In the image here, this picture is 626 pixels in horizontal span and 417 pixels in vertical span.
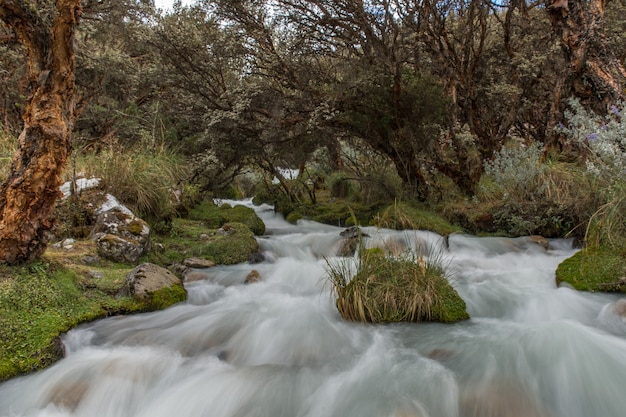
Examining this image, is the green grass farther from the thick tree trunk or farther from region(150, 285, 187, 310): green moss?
the thick tree trunk

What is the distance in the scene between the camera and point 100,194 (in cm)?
651

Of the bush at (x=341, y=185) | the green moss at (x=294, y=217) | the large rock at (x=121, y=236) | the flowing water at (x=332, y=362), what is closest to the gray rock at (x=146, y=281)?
the flowing water at (x=332, y=362)

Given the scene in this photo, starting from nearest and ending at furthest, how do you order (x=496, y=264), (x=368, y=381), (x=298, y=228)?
(x=368, y=381), (x=496, y=264), (x=298, y=228)

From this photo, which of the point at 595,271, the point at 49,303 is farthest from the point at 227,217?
the point at 595,271

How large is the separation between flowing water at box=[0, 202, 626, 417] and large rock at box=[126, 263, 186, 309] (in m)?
0.14

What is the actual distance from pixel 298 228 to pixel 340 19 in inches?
196

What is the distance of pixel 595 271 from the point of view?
15.4ft

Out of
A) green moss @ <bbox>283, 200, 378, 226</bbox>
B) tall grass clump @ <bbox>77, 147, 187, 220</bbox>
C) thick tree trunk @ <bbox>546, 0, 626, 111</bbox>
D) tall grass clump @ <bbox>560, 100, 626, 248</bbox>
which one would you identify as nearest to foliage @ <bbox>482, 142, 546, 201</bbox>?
thick tree trunk @ <bbox>546, 0, 626, 111</bbox>

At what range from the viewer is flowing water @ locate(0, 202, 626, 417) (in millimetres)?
2906

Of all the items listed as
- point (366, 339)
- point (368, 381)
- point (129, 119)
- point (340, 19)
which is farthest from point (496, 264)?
point (129, 119)

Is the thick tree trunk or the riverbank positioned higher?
the thick tree trunk

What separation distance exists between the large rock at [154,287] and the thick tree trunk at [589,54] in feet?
26.0

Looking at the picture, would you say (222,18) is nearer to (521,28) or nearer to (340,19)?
(340,19)

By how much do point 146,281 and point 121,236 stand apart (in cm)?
143
